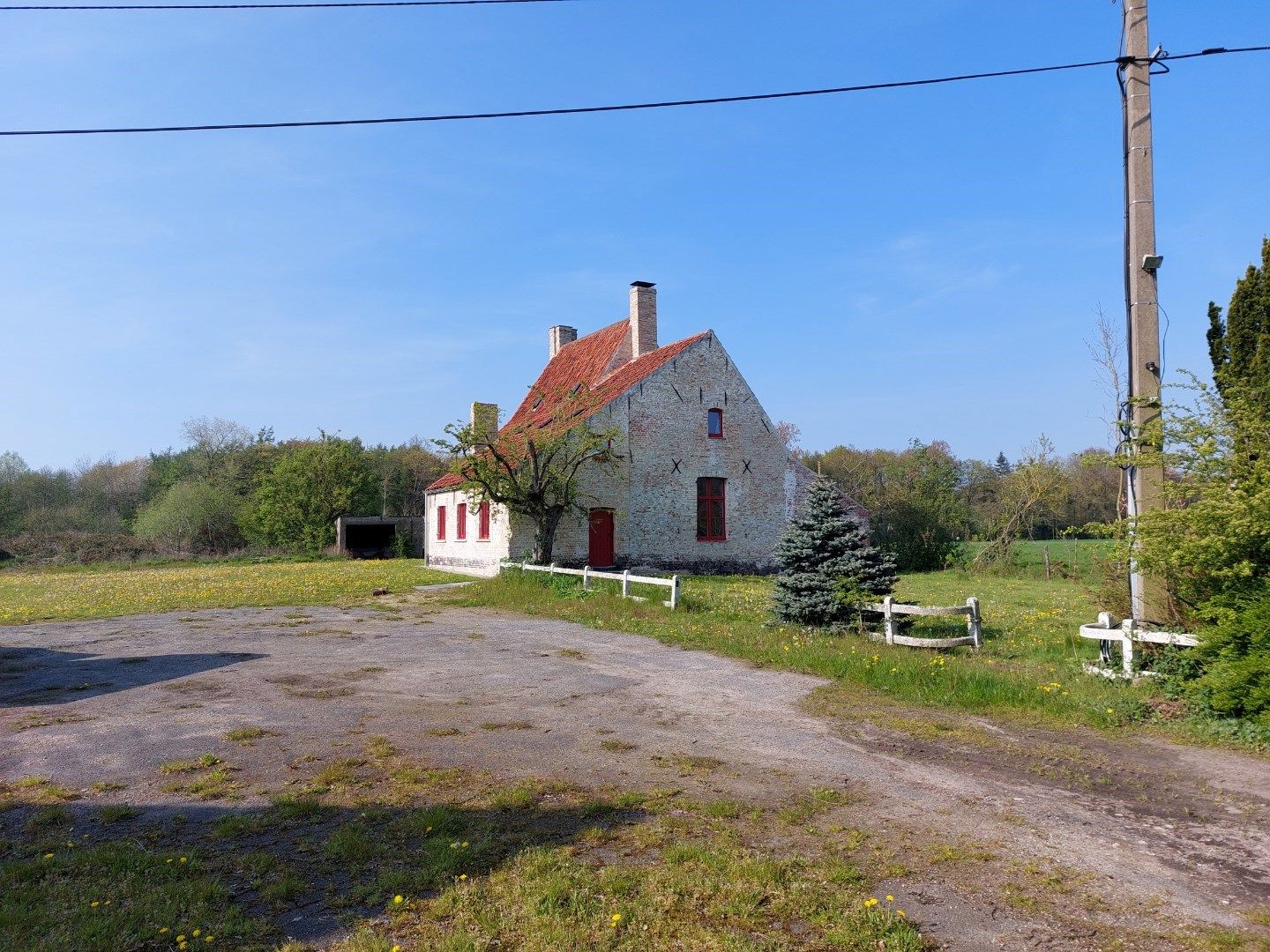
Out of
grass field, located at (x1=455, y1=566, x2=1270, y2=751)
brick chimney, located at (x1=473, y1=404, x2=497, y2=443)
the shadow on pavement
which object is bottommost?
the shadow on pavement

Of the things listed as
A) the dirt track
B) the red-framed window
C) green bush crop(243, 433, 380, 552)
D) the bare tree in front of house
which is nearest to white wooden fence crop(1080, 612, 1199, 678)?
the dirt track

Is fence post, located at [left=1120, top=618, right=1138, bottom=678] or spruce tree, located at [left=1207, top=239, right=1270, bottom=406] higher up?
spruce tree, located at [left=1207, top=239, right=1270, bottom=406]

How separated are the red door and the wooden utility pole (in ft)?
65.5

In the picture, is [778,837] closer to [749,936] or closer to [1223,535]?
[749,936]

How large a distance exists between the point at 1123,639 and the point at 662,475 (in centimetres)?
2107

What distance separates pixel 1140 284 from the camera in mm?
9133

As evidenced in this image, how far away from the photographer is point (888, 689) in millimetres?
9609

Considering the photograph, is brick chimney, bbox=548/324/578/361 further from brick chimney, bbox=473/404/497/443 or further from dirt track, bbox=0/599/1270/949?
dirt track, bbox=0/599/1270/949

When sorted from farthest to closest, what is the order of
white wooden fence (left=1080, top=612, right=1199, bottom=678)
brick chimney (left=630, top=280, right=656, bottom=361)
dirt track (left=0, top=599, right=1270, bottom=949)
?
1. brick chimney (left=630, top=280, right=656, bottom=361)
2. white wooden fence (left=1080, top=612, right=1199, bottom=678)
3. dirt track (left=0, top=599, right=1270, bottom=949)

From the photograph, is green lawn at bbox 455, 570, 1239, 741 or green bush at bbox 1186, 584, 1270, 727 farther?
green lawn at bbox 455, 570, 1239, 741

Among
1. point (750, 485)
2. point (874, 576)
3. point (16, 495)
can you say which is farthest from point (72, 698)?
point (16, 495)

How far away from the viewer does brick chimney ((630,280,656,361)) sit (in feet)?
104

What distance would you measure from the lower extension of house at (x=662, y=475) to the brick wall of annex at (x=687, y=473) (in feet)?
0.11

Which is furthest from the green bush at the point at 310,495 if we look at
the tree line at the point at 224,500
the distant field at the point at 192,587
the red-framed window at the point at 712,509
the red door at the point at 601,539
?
the red-framed window at the point at 712,509
